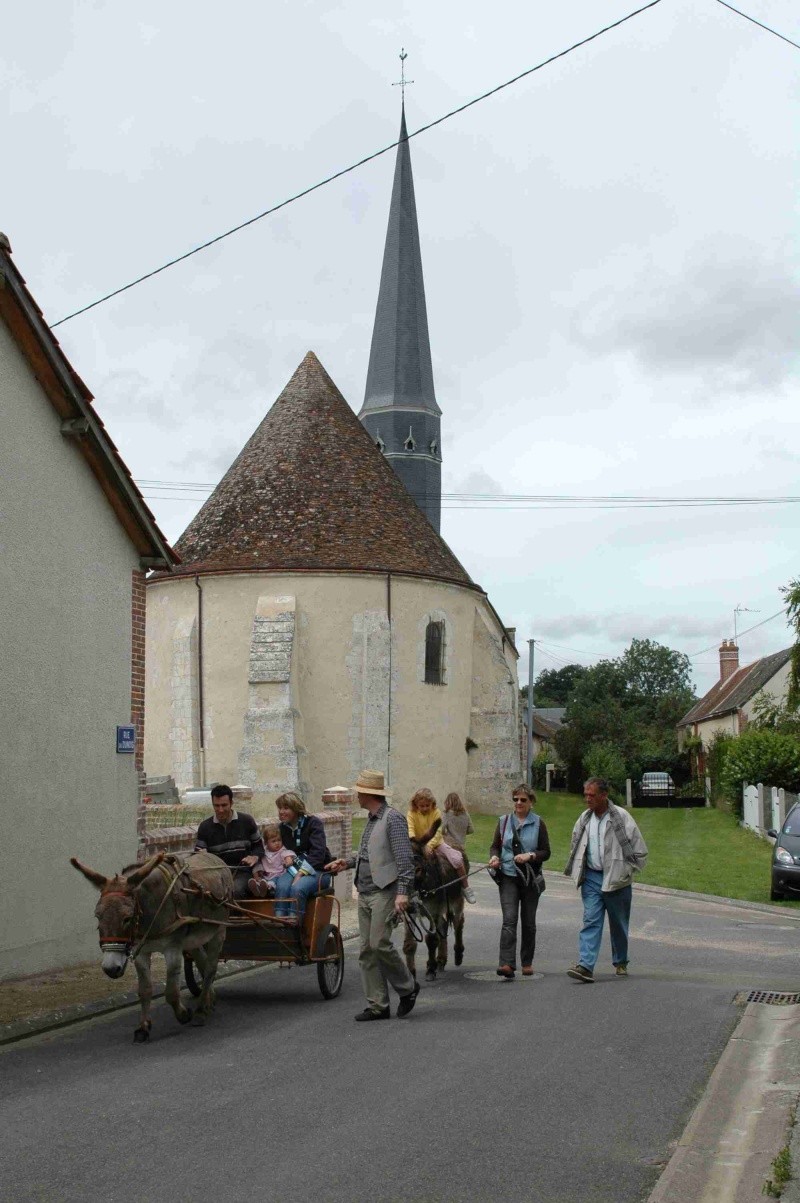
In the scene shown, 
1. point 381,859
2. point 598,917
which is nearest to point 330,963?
point 381,859

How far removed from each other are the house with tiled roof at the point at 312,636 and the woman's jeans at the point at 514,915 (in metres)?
20.9

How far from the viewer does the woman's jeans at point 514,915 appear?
11.6 metres

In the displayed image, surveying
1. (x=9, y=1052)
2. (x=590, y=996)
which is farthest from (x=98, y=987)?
(x=590, y=996)

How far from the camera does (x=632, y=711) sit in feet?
309

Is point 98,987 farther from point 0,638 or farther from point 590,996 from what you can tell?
point 590,996

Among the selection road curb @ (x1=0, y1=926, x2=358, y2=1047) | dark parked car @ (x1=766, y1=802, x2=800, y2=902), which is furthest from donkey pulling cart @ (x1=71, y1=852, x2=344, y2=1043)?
dark parked car @ (x1=766, y1=802, x2=800, y2=902)

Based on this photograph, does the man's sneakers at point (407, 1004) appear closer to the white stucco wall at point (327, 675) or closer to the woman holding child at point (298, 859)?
the woman holding child at point (298, 859)

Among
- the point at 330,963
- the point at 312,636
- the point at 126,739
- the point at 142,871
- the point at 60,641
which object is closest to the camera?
the point at 142,871

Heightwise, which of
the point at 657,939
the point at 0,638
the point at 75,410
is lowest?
the point at 657,939

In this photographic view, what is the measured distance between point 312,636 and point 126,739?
21.1m

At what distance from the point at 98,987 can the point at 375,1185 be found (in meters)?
6.44

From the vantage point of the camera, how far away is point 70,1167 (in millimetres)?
5652

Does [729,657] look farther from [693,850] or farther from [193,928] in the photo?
[193,928]

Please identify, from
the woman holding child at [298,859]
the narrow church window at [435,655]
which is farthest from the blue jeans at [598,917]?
the narrow church window at [435,655]
